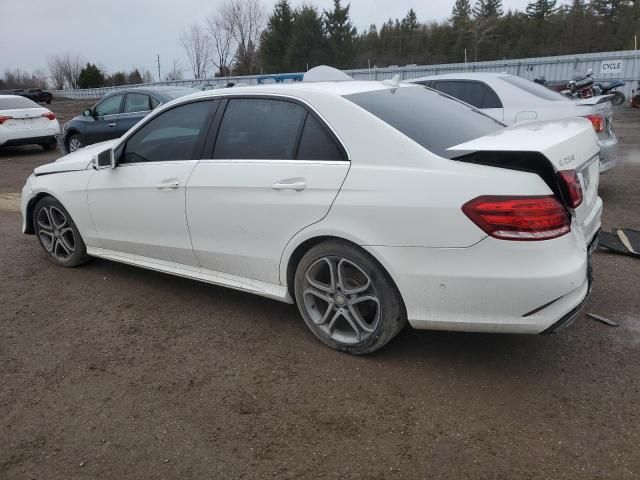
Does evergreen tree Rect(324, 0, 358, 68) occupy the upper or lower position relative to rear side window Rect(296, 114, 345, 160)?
upper

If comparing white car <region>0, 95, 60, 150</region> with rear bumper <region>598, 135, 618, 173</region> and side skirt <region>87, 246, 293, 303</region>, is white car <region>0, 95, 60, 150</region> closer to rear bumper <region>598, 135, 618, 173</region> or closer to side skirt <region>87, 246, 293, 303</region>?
side skirt <region>87, 246, 293, 303</region>

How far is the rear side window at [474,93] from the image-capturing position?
699cm

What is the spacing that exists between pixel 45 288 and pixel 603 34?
189 feet

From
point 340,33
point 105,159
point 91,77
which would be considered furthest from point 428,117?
point 91,77

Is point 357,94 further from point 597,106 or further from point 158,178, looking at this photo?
point 597,106

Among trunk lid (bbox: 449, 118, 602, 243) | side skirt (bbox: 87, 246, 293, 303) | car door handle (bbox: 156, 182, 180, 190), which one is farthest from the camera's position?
car door handle (bbox: 156, 182, 180, 190)

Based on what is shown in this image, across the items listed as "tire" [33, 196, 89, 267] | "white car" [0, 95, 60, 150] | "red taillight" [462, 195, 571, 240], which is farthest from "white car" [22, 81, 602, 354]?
"white car" [0, 95, 60, 150]

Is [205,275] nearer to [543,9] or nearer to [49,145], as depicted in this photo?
[49,145]

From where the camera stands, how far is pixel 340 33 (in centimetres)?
5403

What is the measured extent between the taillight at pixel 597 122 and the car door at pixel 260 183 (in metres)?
4.28

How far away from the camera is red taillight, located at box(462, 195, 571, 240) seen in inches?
103

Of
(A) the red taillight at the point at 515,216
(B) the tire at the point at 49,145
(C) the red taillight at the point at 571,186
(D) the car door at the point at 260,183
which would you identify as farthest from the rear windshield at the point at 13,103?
(C) the red taillight at the point at 571,186

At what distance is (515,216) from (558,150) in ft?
1.55

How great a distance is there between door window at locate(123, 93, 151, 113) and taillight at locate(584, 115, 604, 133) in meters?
7.62
